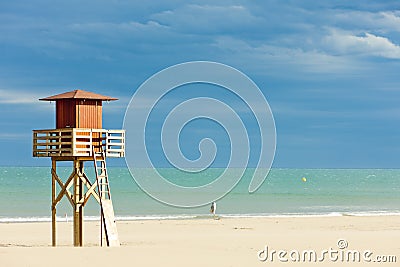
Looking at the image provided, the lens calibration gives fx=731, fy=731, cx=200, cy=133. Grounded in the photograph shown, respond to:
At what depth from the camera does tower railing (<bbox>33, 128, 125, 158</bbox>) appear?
85.6 ft

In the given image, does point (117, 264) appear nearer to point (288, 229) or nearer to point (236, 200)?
point (288, 229)

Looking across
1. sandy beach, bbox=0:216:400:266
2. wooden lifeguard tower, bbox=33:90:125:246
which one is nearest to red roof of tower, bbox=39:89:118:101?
wooden lifeguard tower, bbox=33:90:125:246

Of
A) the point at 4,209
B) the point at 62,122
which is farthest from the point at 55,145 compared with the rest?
the point at 4,209

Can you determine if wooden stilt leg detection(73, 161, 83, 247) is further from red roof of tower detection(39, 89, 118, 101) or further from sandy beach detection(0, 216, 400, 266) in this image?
red roof of tower detection(39, 89, 118, 101)

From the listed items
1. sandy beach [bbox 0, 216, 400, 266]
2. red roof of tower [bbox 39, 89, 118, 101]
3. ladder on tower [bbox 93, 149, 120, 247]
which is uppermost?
red roof of tower [bbox 39, 89, 118, 101]

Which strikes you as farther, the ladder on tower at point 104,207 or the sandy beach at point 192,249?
the ladder on tower at point 104,207

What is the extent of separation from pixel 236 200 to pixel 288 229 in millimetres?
38623

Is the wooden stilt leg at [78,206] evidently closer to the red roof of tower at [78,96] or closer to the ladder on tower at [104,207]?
the ladder on tower at [104,207]

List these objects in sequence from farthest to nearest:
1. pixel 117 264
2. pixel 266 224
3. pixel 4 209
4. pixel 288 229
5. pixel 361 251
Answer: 1. pixel 4 209
2. pixel 266 224
3. pixel 288 229
4. pixel 361 251
5. pixel 117 264

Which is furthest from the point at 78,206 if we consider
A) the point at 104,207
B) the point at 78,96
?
the point at 78,96

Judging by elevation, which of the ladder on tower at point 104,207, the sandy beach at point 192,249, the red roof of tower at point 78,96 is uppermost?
the red roof of tower at point 78,96

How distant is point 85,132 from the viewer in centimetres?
2636

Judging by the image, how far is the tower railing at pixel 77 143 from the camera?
26.1m

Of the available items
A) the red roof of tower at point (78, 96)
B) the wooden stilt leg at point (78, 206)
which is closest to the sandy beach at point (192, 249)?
the wooden stilt leg at point (78, 206)
